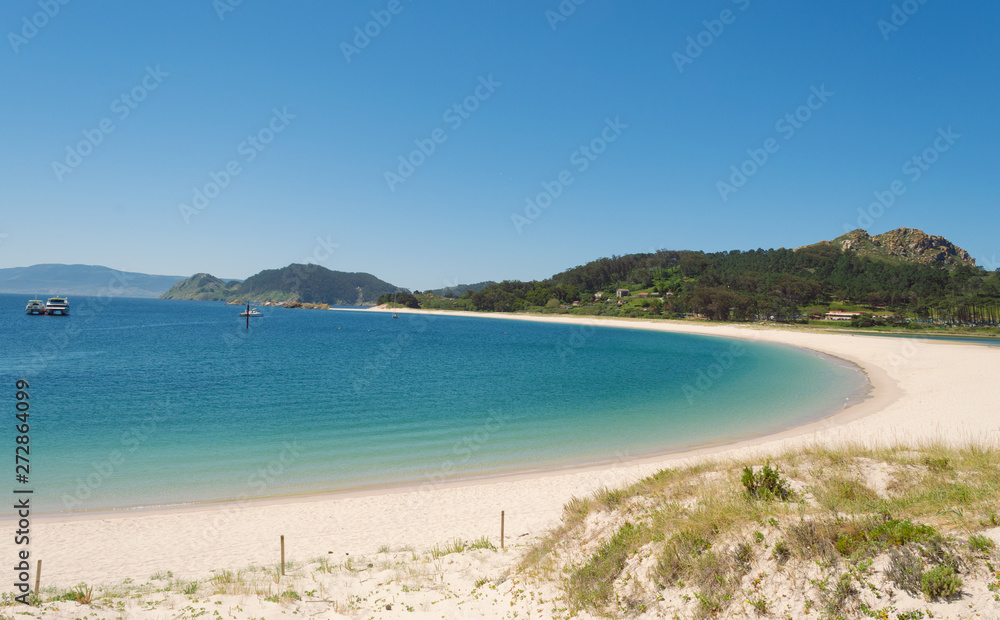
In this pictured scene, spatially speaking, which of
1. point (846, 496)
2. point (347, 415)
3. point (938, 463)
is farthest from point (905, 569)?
point (347, 415)

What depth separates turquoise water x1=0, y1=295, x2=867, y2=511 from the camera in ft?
51.8

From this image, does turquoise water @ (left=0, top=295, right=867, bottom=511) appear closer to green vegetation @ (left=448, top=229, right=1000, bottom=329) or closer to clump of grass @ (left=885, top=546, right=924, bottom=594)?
clump of grass @ (left=885, top=546, right=924, bottom=594)

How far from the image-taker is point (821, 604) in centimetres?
538

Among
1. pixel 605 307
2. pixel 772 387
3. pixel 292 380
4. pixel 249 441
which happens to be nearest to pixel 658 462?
pixel 249 441

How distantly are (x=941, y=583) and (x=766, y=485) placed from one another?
3125mm

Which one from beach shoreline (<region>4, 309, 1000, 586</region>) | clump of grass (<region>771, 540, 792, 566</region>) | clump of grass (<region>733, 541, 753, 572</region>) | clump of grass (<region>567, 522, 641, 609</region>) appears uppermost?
clump of grass (<region>771, 540, 792, 566</region>)

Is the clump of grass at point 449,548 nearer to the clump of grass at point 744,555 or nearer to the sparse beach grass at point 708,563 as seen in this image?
the sparse beach grass at point 708,563

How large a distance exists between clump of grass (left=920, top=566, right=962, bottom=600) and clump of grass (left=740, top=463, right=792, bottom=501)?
272 cm

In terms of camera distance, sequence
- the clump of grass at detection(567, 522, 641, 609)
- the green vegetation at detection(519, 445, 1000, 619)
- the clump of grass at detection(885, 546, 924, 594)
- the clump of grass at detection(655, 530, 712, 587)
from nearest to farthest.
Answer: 1. the clump of grass at detection(885, 546, 924, 594)
2. the green vegetation at detection(519, 445, 1000, 619)
3. the clump of grass at detection(655, 530, 712, 587)
4. the clump of grass at detection(567, 522, 641, 609)

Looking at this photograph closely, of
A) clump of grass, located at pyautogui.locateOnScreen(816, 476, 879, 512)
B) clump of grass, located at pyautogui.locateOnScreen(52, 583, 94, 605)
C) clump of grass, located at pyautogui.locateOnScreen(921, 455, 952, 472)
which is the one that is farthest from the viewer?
clump of grass, located at pyautogui.locateOnScreen(921, 455, 952, 472)

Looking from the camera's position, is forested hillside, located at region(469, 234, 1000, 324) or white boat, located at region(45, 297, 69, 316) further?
forested hillside, located at region(469, 234, 1000, 324)

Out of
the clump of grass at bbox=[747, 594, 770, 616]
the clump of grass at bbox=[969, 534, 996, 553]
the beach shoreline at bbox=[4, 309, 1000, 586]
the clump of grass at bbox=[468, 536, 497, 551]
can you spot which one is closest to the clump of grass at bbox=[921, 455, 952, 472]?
the beach shoreline at bbox=[4, 309, 1000, 586]

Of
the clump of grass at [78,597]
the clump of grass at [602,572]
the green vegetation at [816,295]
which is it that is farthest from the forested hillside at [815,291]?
the clump of grass at [78,597]

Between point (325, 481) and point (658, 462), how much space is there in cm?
1153
